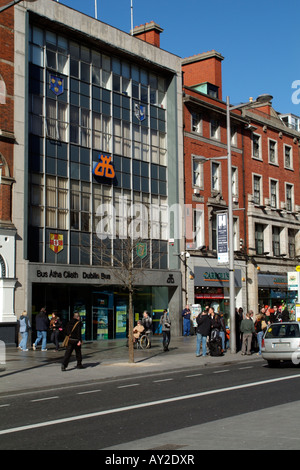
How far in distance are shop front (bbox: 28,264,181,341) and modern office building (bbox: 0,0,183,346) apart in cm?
6

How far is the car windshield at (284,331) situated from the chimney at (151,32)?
935 inches

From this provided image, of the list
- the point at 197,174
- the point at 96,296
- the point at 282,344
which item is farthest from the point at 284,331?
the point at 197,174

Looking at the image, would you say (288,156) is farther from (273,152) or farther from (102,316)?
(102,316)

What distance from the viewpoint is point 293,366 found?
19234 mm

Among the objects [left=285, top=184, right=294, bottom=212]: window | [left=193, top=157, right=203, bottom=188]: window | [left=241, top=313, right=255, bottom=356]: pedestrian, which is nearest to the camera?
[left=241, top=313, right=255, bottom=356]: pedestrian

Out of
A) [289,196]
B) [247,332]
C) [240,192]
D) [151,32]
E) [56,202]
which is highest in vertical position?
[151,32]

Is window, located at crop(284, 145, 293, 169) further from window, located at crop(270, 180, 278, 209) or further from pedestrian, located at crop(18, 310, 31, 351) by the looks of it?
pedestrian, located at crop(18, 310, 31, 351)

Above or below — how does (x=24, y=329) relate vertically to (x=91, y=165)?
Result: below

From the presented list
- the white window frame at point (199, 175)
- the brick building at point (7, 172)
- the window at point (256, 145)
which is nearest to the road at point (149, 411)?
the brick building at point (7, 172)

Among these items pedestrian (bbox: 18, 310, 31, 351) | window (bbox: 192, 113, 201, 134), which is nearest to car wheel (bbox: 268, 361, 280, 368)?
pedestrian (bbox: 18, 310, 31, 351)

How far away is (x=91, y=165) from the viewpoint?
3167 cm

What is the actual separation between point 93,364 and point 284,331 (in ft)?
21.0

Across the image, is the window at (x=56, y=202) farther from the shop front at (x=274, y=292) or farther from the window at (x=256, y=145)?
the window at (x=256, y=145)

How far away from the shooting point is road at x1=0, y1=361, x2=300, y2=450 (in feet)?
27.3
